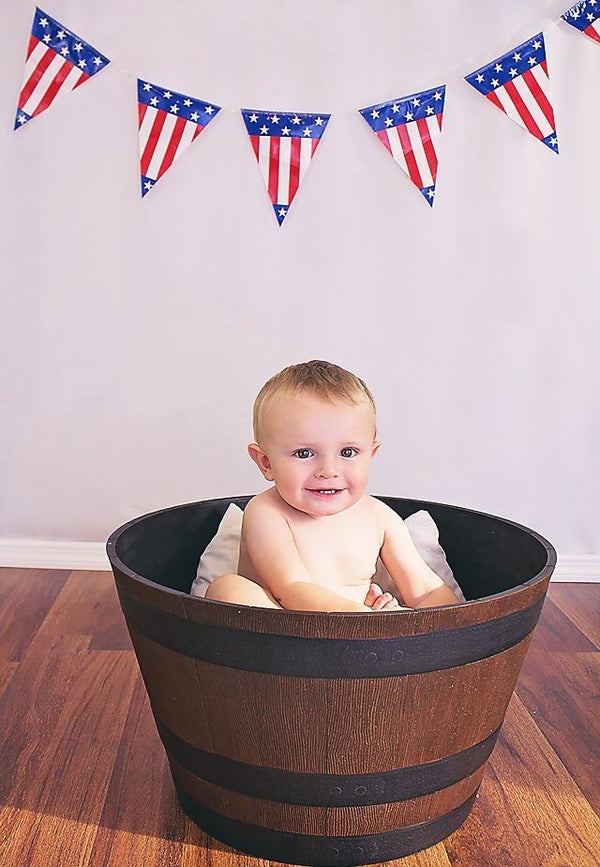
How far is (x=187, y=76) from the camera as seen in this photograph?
239 cm

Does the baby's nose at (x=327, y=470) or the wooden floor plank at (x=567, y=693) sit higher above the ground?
the baby's nose at (x=327, y=470)

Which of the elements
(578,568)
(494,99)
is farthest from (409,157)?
(578,568)

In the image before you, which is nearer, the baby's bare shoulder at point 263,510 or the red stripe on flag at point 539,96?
the baby's bare shoulder at point 263,510

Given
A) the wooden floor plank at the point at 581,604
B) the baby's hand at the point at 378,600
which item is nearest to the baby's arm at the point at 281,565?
the baby's hand at the point at 378,600

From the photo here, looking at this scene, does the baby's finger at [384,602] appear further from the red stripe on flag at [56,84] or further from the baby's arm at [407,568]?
the red stripe on flag at [56,84]

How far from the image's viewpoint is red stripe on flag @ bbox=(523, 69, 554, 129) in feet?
7.79

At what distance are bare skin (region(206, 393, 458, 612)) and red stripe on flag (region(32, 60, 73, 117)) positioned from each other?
1337 mm

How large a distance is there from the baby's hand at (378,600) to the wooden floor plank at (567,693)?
373 millimetres

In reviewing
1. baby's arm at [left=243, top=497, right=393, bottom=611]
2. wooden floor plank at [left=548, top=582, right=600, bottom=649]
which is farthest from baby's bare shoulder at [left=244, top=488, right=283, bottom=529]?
wooden floor plank at [left=548, top=582, right=600, bottom=649]

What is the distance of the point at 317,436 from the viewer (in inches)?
55.7

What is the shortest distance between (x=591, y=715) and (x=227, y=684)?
0.85 metres

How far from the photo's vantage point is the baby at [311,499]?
1413 millimetres

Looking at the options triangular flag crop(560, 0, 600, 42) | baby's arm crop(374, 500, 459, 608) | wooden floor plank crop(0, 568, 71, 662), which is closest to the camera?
baby's arm crop(374, 500, 459, 608)

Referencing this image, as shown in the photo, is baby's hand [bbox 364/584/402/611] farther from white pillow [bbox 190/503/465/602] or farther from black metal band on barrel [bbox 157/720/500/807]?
black metal band on barrel [bbox 157/720/500/807]
